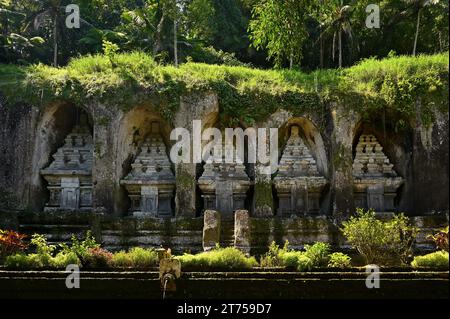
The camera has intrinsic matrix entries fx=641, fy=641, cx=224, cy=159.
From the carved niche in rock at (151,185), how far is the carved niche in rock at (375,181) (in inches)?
234

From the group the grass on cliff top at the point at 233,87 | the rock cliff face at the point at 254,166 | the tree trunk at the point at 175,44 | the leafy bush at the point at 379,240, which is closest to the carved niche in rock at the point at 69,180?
the rock cliff face at the point at 254,166

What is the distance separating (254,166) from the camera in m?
19.9

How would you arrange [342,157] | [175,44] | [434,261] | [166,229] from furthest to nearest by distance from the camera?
[175,44], [342,157], [166,229], [434,261]

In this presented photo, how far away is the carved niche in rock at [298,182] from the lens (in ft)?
65.5

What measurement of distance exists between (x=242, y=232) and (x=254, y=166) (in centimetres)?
387

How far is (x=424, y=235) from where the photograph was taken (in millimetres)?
17766

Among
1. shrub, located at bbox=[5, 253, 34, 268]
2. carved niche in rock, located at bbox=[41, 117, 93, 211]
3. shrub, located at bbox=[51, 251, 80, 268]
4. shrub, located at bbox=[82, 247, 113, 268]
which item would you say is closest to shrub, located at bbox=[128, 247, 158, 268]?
shrub, located at bbox=[82, 247, 113, 268]

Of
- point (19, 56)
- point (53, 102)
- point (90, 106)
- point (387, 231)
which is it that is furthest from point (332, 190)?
point (19, 56)

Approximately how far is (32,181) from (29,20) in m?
10.4

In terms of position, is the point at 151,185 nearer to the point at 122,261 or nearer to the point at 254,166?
the point at 254,166

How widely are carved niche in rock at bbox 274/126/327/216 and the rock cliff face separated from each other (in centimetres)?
3

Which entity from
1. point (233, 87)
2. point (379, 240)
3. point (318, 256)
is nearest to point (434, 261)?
point (379, 240)

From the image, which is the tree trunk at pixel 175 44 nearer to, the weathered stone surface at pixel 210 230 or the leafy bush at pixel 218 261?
the weathered stone surface at pixel 210 230
